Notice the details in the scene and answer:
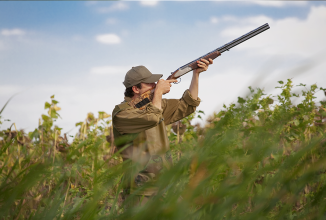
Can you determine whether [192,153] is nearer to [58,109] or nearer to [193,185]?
[193,185]

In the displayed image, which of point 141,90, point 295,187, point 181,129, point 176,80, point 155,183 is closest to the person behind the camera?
point 155,183

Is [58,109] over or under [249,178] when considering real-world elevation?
over

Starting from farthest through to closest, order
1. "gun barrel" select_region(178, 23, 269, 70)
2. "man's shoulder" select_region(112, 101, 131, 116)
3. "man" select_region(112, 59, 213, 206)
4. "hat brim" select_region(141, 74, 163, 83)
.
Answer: "gun barrel" select_region(178, 23, 269, 70) < "hat brim" select_region(141, 74, 163, 83) < "man's shoulder" select_region(112, 101, 131, 116) < "man" select_region(112, 59, 213, 206)

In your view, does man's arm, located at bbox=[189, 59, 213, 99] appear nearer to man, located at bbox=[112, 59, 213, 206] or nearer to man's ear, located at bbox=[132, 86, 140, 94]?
man, located at bbox=[112, 59, 213, 206]

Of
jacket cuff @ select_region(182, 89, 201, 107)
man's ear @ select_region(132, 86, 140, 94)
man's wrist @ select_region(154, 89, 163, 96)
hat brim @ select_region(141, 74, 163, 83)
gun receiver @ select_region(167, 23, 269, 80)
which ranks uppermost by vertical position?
gun receiver @ select_region(167, 23, 269, 80)

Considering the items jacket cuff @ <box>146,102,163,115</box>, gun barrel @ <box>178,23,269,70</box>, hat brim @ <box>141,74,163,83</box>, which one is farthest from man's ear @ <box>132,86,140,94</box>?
gun barrel @ <box>178,23,269,70</box>

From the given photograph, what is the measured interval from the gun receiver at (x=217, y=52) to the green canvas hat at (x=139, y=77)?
716 millimetres

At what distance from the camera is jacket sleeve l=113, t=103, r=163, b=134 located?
10.4 feet

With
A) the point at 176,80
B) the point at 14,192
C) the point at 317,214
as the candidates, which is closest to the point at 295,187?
the point at 317,214

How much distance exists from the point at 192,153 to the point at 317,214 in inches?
23.3

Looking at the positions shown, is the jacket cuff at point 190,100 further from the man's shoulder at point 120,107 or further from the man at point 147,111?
the man's shoulder at point 120,107

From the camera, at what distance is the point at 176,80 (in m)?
4.20

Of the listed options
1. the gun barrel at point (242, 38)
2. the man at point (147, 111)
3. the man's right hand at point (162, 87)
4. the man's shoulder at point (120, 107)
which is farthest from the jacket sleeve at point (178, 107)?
the gun barrel at point (242, 38)

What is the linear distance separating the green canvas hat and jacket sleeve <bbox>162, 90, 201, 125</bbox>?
1.15ft
